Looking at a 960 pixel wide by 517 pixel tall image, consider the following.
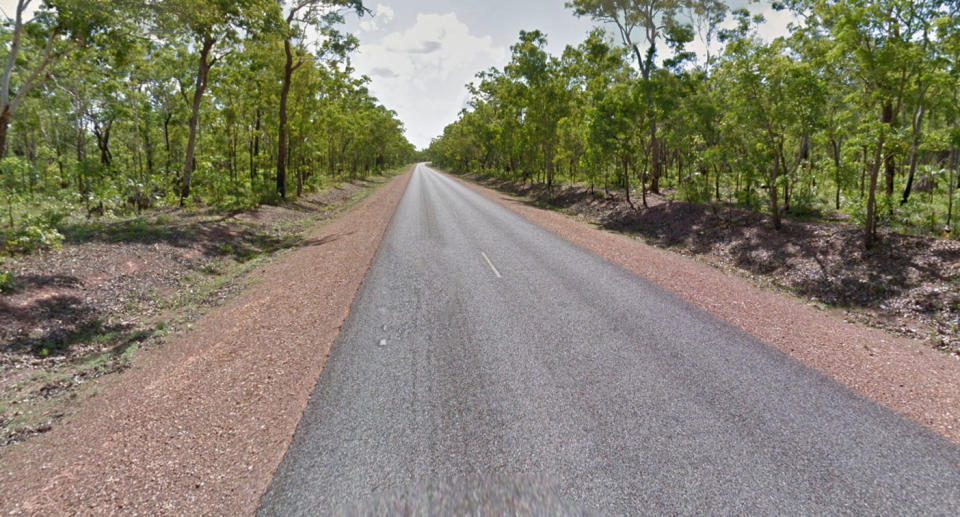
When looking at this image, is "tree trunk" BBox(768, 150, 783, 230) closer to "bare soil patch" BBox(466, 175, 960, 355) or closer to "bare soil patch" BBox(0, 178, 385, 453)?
"bare soil patch" BBox(466, 175, 960, 355)

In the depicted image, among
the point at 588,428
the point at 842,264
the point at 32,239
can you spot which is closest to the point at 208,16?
the point at 32,239

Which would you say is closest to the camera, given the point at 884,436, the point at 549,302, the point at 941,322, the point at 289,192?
the point at 884,436

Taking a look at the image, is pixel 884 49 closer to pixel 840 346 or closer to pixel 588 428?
pixel 840 346

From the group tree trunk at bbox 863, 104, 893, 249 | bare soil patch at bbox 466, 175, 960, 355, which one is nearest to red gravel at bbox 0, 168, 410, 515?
bare soil patch at bbox 466, 175, 960, 355

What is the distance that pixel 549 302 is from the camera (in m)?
7.57

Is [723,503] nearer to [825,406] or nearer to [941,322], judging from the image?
[825,406]

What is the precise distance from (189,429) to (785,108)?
14.9 meters

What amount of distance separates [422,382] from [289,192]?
26.0 m

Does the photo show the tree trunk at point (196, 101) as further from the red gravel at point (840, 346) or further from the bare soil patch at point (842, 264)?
the bare soil patch at point (842, 264)

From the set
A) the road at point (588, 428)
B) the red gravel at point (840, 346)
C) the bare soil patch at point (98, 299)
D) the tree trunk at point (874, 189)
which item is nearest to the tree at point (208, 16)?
the bare soil patch at point (98, 299)

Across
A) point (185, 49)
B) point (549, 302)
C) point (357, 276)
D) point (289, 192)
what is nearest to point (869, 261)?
point (549, 302)

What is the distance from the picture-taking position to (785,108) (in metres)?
11.1

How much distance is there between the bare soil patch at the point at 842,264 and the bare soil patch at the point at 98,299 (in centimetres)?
1305

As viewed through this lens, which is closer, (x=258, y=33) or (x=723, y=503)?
(x=723, y=503)
